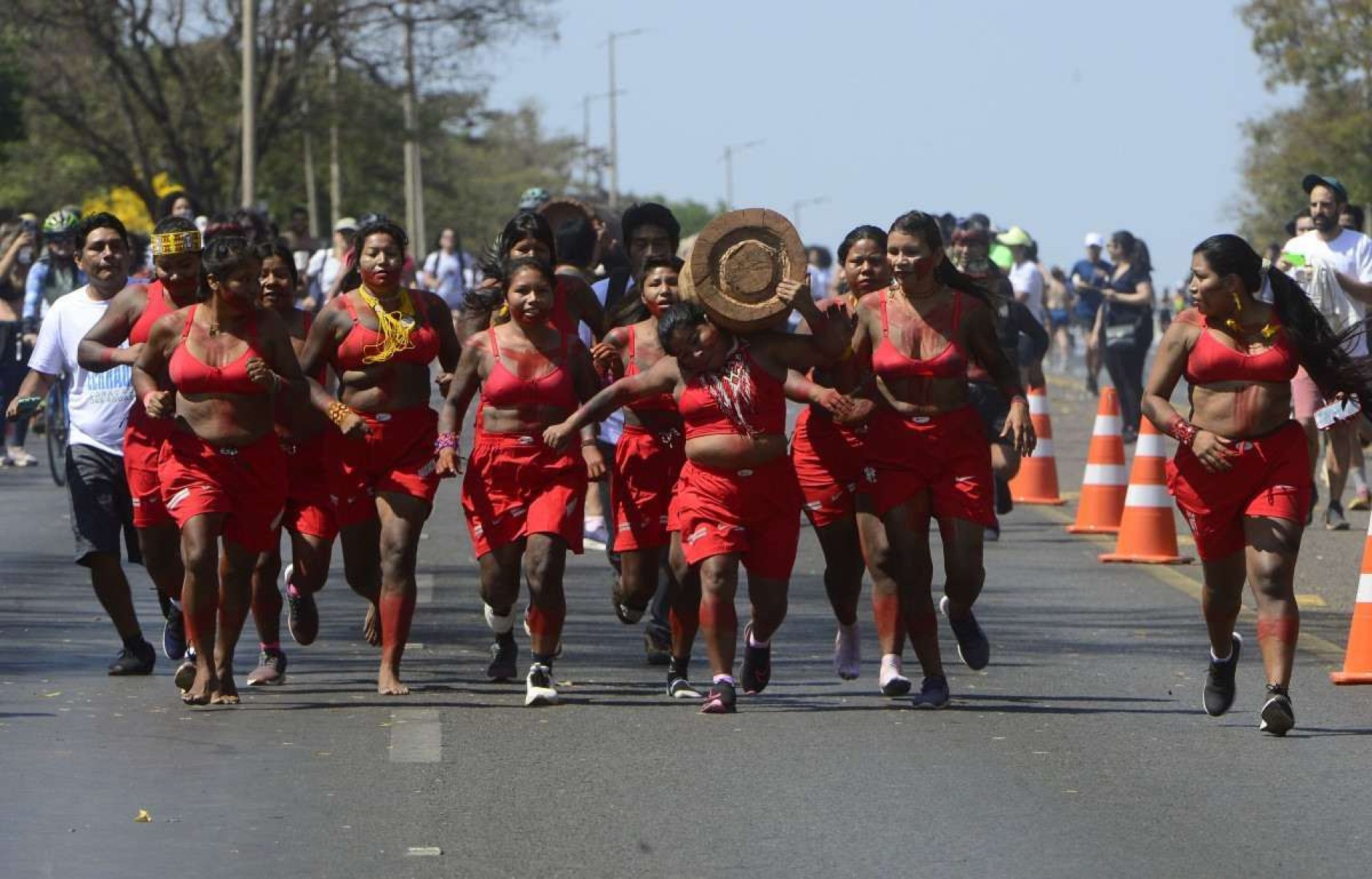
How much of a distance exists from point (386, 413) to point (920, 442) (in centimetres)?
202

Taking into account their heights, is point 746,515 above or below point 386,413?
below

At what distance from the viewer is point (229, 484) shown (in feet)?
34.0

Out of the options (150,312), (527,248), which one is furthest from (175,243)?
(527,248)

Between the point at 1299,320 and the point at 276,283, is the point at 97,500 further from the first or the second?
the point at 1299,320

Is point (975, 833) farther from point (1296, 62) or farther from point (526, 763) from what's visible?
point (1296, 62)

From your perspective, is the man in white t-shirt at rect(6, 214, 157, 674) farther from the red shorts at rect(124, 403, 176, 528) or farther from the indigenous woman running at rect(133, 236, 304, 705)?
the indigenous woman running at rect(133, 236, 304, 705)

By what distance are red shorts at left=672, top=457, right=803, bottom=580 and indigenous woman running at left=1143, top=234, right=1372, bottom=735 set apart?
1335 mm

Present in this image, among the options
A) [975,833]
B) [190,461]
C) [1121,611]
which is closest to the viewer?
[975,833]

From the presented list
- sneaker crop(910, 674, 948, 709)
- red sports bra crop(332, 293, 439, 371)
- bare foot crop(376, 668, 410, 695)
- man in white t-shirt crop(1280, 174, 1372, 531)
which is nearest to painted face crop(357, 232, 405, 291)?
red sports bra crop(332, 293, 439, 371)

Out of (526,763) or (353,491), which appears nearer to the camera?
(526,763)

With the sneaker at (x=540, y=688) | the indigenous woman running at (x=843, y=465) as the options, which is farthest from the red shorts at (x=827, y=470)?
the sneaker at (x=540, y=688)

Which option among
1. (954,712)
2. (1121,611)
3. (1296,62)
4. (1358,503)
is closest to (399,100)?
(1296,62)

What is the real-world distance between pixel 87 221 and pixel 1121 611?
17.6ft

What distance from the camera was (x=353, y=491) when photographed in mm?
10781
